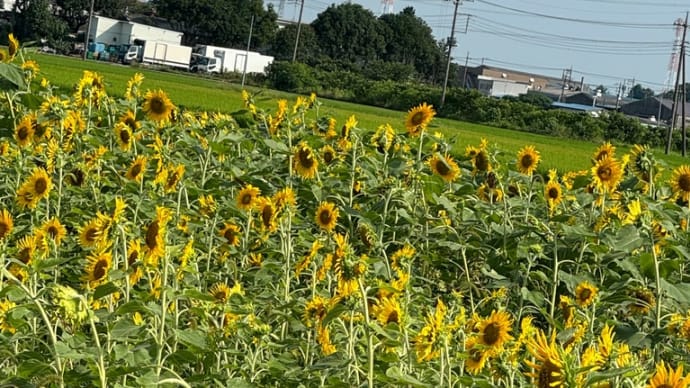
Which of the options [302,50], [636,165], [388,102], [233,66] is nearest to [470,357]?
[636,165]

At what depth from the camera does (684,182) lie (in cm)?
304

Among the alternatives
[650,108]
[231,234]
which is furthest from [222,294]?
[650,108]

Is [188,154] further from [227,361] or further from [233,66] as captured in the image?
[233,66]

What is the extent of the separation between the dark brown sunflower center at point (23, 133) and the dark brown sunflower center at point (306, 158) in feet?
3.28

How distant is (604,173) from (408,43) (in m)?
72.6

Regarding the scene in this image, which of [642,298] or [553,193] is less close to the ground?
[553,193]

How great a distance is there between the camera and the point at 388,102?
40.7m

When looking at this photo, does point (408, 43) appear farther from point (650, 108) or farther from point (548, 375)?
point (548, 375)

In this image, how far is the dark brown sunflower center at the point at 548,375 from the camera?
1.07m

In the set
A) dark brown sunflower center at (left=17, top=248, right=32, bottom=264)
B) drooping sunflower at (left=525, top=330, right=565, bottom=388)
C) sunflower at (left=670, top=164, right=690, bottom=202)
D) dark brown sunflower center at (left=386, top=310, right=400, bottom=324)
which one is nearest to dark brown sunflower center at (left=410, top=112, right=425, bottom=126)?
sunflower at (left=670, top=164, right=690, bottom=202)

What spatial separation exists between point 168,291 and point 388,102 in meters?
39.2

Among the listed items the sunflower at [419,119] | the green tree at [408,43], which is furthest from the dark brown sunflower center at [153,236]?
the green tree at [408,43]

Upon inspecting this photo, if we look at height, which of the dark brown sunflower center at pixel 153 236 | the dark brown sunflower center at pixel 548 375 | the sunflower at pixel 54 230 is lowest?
the sunflower at pixel 54 230

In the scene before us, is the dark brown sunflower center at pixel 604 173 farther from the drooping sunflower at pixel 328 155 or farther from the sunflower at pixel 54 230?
the sunflower at pixel 54 230
